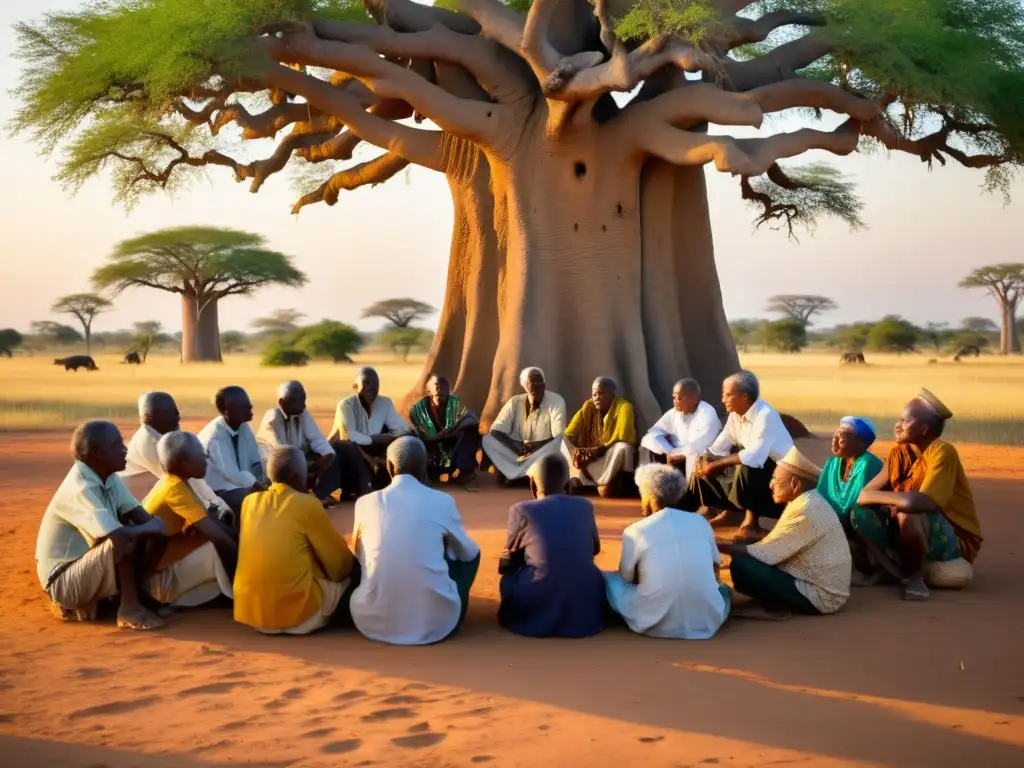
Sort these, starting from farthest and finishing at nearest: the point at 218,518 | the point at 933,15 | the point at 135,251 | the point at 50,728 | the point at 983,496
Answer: the point at 135,251 < the point at 933,15 < the point at 983,496 < the point at 218,518 < the point at 50,728

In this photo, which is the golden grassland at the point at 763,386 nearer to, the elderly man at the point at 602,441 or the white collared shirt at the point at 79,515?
the elderly man at the point at 602,441

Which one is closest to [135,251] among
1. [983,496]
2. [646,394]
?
[646,394]

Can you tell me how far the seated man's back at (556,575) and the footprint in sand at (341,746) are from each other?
1.52 m

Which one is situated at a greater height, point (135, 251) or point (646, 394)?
point (135, 251)

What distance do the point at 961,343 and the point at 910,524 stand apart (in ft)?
147

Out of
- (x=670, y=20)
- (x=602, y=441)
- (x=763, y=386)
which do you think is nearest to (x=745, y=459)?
(x=602, y=441)

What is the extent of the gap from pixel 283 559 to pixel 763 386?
81.1 ft

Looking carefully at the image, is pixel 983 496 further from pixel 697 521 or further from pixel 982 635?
pixel 697 521

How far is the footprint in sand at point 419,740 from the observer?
407 centimetres

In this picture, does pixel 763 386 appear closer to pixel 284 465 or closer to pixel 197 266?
pixel 197 266

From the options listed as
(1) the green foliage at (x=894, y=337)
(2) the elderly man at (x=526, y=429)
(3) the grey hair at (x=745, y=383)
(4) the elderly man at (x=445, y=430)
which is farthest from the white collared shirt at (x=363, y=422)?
(1) the green foliage at (x=894, y=337)

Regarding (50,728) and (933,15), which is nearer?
(50,728)

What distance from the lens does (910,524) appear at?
6.21 m

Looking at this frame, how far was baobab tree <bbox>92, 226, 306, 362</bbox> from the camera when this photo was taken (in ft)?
121
